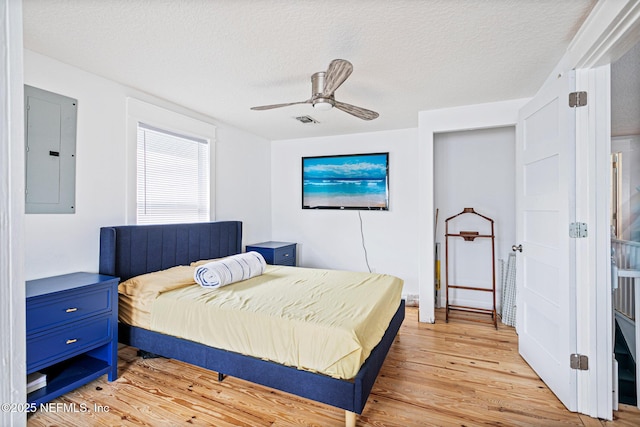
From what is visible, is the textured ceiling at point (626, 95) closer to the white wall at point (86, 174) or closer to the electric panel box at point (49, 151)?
the white wall at point (86, 174)

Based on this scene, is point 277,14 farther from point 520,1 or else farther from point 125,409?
point 125,409

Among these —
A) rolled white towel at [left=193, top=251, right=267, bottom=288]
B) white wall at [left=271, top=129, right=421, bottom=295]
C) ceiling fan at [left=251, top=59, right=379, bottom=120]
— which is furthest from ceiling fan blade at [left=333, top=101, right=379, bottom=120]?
rolled white towel at [left=193, top=251, right=267, bottom=288]

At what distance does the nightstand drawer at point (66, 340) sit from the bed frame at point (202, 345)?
0.29 m

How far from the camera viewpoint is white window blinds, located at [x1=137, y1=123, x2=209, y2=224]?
10.0 feet

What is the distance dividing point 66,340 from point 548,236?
3.43 m

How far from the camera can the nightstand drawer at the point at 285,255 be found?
4.19 meters

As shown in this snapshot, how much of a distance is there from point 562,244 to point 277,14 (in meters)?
2.34

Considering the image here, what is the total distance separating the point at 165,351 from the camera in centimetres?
232

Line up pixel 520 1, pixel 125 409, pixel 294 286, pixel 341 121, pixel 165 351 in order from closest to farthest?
pixel 520 1 < pixel 125 409 < pixel 165 351 < pixel 294 286 < pixel 341 121

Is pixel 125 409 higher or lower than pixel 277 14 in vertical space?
lower

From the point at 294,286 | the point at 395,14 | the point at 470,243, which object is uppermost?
the point at 395,14

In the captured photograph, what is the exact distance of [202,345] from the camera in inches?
86.1

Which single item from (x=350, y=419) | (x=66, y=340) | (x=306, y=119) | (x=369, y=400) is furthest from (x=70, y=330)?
(x=306, y=119)

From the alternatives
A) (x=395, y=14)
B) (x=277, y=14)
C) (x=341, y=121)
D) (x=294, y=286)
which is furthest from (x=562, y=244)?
(x=341, y=121)
